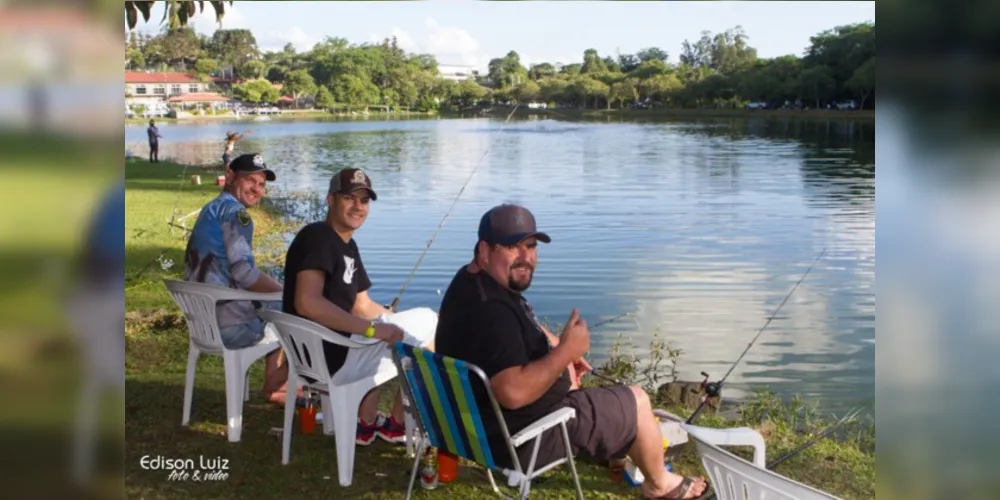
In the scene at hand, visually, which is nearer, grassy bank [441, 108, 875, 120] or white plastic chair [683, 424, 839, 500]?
white plastic chair [683, 424, 839, 500]

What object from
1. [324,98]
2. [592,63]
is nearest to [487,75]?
[592,63]

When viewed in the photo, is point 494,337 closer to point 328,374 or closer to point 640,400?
point 640,400

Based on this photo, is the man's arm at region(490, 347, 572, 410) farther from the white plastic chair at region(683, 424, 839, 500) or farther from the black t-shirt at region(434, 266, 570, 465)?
the white plastic chair at region(683, 424, 839, 500)

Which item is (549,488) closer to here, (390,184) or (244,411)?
(244,411)

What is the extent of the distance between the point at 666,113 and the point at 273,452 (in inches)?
200

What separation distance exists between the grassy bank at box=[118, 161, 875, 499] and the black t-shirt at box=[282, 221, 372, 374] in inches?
20.8

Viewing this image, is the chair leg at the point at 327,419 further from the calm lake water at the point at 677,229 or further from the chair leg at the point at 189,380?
the calm lake water at the point at 677,229

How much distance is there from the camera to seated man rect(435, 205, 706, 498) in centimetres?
306

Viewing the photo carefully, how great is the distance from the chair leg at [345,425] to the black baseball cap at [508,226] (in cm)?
100

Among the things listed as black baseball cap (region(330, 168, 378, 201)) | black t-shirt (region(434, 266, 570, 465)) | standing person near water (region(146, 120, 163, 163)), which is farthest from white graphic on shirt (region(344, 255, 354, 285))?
standing person near water (region(146, 120, 163, 163))

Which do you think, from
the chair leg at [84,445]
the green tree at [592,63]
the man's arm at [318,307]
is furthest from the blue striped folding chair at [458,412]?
the green tree at [592,63]

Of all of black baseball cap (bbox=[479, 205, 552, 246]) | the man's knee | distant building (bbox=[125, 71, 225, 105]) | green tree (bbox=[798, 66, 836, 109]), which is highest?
distant building (bbox=[125, 71, 225, 105])

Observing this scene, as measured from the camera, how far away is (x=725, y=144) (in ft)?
38.4

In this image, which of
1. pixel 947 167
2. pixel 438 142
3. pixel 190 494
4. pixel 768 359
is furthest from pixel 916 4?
pixel 438 142
